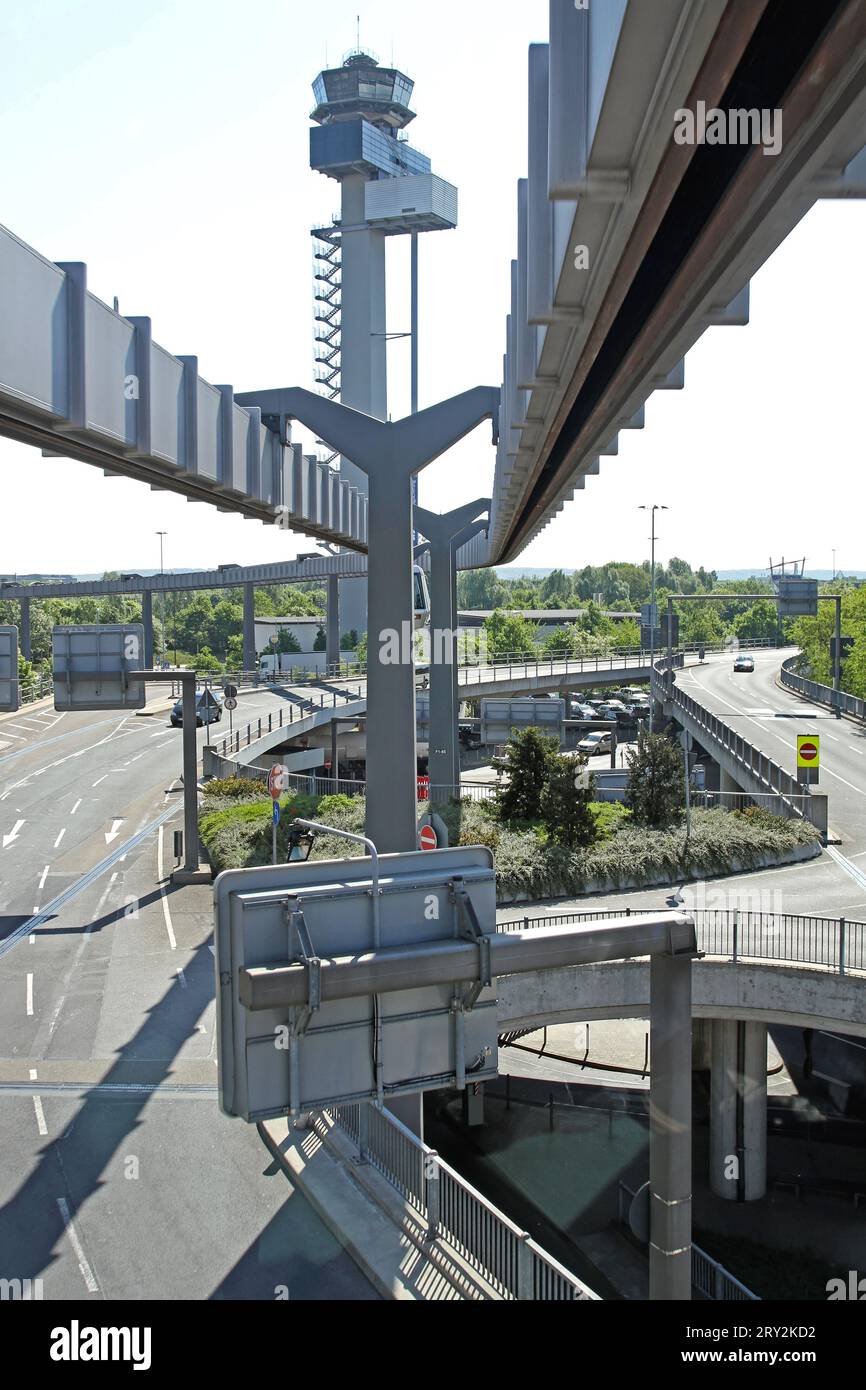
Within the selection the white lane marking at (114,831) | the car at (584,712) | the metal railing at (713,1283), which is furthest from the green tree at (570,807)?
the car at (584,712)

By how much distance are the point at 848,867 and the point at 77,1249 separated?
18.2 metres

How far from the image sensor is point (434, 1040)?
672 cm

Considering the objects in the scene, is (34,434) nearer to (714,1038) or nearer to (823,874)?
(714,1038)

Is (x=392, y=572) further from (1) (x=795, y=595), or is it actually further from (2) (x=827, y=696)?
(2) (x=827, y=696)

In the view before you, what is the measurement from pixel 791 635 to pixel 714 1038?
215ft

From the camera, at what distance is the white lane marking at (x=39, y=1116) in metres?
13.3

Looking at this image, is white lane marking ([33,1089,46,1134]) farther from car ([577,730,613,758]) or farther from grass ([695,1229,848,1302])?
car ([577,730,613,758])

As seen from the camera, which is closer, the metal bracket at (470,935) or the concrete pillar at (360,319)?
the metal bracket at (470,935)

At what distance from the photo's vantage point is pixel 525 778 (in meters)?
28.3

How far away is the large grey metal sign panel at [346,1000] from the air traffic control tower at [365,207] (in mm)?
112984

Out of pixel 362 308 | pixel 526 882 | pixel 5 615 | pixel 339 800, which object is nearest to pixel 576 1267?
pixel 526 882

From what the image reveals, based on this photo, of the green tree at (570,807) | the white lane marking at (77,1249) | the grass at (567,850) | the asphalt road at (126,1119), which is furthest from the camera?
→ the green tree at (570,807)

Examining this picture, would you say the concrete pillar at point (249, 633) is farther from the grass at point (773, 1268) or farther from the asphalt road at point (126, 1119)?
the grass at point (773, 1268)

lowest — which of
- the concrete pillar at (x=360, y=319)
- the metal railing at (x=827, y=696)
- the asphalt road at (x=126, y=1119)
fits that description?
the asphalt road at (x=126, y=1119)
